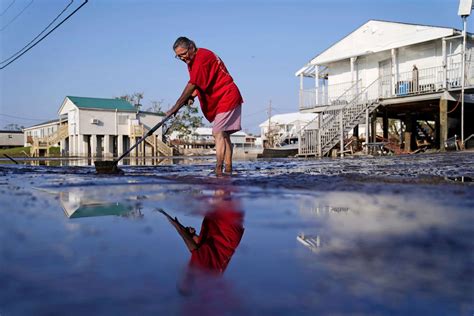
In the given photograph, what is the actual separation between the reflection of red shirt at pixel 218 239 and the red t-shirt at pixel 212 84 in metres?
2.95

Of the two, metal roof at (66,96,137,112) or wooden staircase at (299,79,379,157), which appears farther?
metal roof at (66,96,137,112)

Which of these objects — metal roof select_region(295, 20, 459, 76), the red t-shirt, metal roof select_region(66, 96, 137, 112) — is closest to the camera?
the red t-shirt

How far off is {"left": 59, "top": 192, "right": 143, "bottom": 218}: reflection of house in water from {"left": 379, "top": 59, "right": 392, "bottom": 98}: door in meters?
17.1

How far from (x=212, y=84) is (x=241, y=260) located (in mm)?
3938

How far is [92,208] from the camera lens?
198cm

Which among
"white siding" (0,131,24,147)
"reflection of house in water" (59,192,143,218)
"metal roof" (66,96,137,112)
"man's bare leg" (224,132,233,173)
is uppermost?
"metal roof" (66,96,137,112)

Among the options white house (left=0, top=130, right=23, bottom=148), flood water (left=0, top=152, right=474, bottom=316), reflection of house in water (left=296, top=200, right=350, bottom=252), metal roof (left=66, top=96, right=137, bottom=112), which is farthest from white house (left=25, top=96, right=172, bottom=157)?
flood water (left=0, top=152, right=474, bottom=316)

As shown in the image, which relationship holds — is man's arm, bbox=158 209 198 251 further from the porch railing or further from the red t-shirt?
the porch railing

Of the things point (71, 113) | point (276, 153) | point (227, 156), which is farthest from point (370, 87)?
point (71, 113)

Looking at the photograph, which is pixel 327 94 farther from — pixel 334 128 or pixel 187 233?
pixel 187 233

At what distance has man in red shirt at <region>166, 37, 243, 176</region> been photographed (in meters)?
4.55

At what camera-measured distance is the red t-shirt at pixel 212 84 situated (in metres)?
4.53

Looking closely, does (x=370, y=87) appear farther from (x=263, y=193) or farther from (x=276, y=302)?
(x=276, y=302)

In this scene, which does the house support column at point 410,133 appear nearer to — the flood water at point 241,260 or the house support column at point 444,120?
the house support column at point 444,120
